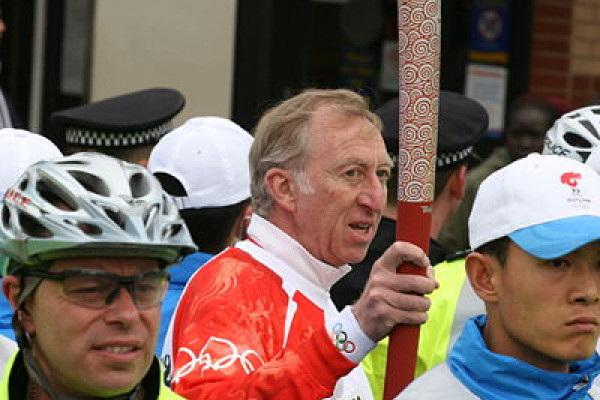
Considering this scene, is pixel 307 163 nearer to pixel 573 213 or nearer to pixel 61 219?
pixel 573 213

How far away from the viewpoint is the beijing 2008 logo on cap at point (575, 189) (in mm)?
4133

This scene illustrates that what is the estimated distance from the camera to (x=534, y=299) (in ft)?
13.4

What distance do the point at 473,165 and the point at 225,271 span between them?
5656mm

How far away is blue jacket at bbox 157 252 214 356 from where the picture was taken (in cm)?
544

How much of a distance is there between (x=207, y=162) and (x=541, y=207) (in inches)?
80.0

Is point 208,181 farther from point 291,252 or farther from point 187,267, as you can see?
point 291,252

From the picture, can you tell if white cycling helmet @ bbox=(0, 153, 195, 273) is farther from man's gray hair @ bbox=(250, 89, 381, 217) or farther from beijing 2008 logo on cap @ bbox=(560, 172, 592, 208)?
man's gray hair @ bbox=(250, 89, 381, 217)

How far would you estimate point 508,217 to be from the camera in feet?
13.6

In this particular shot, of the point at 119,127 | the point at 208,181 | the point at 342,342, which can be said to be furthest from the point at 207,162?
the point at 342,342

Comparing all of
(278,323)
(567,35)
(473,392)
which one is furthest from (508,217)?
(567,35)

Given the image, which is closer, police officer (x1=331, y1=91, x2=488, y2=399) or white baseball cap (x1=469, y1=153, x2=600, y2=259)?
white baseball cap (x1=469, y1=153, x2=600, y2=259)

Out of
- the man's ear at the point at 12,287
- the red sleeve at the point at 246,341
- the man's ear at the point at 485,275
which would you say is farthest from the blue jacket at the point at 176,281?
the man's ear at the point at 12,287

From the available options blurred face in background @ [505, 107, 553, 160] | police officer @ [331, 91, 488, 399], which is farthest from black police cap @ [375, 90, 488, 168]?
blurred face in background @ [505, 107, 553, 160]

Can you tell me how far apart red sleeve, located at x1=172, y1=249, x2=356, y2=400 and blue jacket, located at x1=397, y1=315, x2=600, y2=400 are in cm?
27
